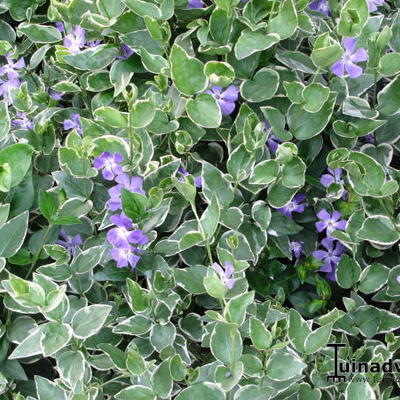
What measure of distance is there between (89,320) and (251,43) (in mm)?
651

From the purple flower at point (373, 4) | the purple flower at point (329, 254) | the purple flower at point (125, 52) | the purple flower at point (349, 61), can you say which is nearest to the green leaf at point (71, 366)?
the purple flower at point (329, 254)

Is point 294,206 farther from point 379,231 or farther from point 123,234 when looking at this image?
point 123,234

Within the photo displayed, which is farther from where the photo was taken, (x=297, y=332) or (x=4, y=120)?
(x=4, y=120)

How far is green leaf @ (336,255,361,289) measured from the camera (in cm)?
142

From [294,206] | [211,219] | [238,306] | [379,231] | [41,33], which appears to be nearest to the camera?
[238,306]

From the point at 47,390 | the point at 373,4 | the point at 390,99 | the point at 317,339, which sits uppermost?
the point at 373,4

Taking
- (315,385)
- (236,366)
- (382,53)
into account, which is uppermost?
(382,53)

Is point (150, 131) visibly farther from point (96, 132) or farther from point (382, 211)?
point (382, 211)

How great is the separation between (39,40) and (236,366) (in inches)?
36.8

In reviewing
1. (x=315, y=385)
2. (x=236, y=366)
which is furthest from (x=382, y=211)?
(x=236, y=366)

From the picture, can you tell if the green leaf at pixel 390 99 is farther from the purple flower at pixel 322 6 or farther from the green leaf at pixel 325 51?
the purple flower at pixel 322 6

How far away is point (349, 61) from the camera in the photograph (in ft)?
4.62

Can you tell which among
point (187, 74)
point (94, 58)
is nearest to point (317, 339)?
point (187, 74)

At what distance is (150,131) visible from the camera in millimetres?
1401
